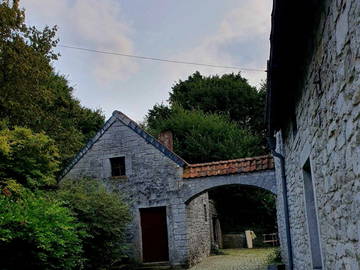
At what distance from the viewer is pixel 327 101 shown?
123 inches

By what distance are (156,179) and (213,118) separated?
1149 cm

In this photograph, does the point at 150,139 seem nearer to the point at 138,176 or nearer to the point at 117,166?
the point at 138,176

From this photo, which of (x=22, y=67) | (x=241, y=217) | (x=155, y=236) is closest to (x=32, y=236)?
(x=22, y=67)

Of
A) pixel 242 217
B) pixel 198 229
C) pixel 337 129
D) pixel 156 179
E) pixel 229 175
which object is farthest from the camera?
pixel 242 217

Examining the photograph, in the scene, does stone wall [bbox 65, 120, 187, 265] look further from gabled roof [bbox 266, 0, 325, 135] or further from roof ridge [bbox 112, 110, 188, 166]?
gabled roof [bbox 266, 0, 325, 135]

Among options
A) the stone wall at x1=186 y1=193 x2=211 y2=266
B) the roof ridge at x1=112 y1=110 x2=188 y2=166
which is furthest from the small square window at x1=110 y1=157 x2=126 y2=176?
the stone wall at x1=186 y1=193 x2=211 y2=266

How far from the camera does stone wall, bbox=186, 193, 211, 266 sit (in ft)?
48.1

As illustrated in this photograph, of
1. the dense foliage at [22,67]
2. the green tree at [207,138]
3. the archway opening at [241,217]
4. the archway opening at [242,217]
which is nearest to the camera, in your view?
the dense foliage at [22,67]

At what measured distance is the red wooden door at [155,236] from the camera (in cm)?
1467

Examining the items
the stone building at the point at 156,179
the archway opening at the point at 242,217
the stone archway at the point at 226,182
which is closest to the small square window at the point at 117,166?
the stone building at the point at 156,179

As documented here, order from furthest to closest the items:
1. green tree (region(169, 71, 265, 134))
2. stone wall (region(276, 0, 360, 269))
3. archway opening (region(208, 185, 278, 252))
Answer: green tree (region(169, 71, 265, 134)), archway opening (region(208, 185, 278, 252)), stone wall (region(276, 0, 360, 269))

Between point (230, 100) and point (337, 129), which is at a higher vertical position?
point (230, 100)

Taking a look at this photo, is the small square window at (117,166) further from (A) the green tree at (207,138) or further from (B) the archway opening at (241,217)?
(A) the green tree at (207,138)

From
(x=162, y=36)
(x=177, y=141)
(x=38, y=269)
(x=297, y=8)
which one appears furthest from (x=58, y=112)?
(x=297, y=8)
